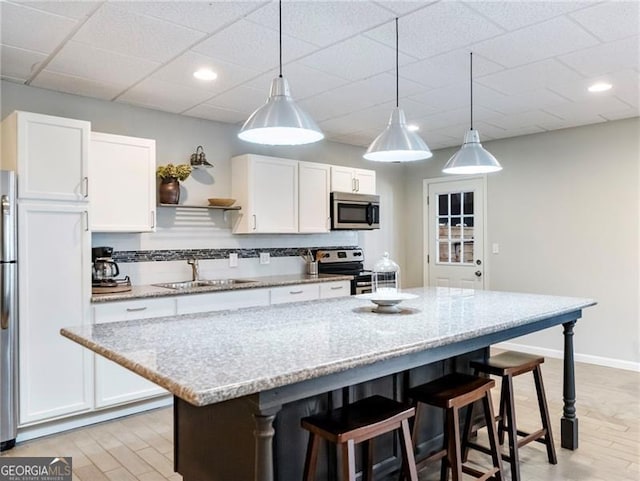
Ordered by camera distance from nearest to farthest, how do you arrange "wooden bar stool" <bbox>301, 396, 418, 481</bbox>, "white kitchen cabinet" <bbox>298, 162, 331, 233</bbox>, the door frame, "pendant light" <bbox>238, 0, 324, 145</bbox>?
"wooden bar stool" <bbox>301, 396, 418, 481</bbox> < "pendant light" <bbox>238, 0, 324, 145</bbox> < "white kitchen cabinet" <bbox>298, 162, 331, 233</bbox> < the door frame

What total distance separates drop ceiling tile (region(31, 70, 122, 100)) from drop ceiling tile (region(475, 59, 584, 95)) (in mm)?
2730

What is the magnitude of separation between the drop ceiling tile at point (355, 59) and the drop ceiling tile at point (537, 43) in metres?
0.52

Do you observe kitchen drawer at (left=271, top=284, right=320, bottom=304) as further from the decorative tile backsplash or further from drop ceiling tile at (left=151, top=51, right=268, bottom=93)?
drop ceiling tile at (left=151, top=51, right=268, bottom=93)

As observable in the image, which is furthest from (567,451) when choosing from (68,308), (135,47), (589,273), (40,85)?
(40,85)

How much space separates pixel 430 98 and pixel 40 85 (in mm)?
2966

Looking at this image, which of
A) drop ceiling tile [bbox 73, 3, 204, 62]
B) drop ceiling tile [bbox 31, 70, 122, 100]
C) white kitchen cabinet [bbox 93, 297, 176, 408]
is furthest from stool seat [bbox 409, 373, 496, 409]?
drop ceiling tile [bbox 31, 70, 122, 100]

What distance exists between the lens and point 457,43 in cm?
278

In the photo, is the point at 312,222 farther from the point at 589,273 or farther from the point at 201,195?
the point at 589,273

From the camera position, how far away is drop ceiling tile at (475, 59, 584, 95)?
317 centimetres

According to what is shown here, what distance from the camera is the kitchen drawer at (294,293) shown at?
13.7 ft

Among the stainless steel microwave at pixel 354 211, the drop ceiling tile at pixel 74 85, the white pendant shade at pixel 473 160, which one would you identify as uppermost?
the drop ceiling tile at pixel 74 85

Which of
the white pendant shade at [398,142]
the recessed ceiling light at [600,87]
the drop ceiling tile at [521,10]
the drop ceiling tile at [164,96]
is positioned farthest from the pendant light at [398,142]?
the recessed ceiling light at [600,87]

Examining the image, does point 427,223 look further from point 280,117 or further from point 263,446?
point 263,446

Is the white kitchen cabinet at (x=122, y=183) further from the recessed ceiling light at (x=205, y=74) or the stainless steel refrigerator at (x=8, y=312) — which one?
the recessed ceiling light at (x=205, y=74)
